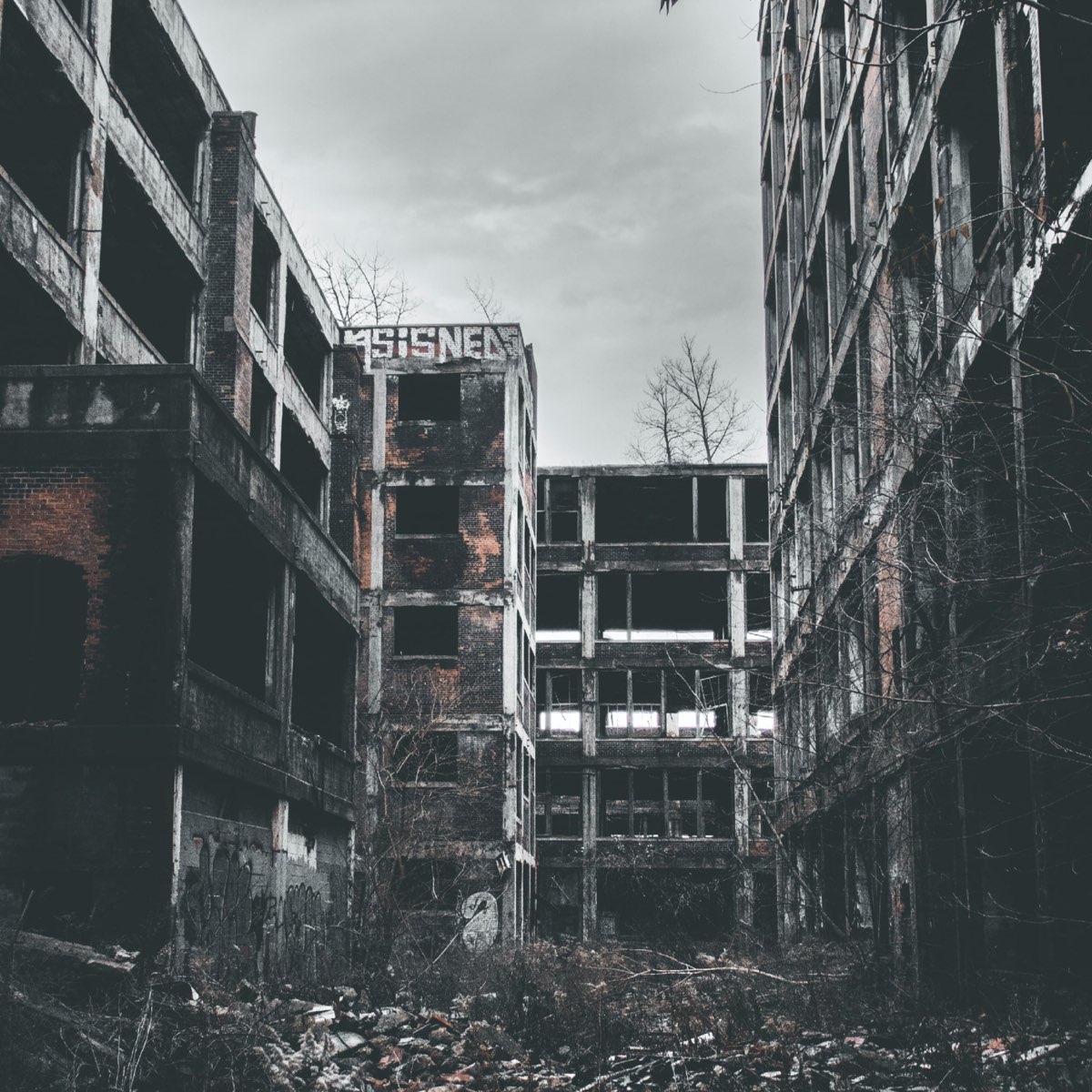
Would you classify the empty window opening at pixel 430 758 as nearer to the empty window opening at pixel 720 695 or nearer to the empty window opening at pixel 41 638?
the empty window opening at pixel 720 695

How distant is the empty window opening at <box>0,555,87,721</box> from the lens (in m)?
14.3

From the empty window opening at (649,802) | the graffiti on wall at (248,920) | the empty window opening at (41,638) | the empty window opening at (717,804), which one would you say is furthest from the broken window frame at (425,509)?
the empty window opening at (41,638)

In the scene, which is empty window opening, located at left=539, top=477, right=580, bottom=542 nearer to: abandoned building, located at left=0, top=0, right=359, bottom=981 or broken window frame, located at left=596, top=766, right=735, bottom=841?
broken window frame, located at left=596, top=766, right=735, bottom=841

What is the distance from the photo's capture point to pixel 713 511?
143ft

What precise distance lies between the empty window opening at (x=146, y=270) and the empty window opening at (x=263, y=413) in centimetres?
251

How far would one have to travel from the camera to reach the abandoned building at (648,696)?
3997cm

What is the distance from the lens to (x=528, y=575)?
4066 cm

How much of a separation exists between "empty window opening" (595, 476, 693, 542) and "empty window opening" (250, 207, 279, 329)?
18.6 meters

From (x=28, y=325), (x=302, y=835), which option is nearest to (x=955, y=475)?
(x=28, y=325)

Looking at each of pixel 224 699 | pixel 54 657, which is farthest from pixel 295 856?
pixel 54 657

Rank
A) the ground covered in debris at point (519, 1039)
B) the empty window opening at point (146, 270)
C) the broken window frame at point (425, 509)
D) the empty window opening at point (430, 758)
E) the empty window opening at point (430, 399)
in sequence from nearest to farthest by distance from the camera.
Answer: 1. the ground covered in debris at point (519, 1039)
2. the empty window opening at point (146, 270)
3. the empty window opening at point (430, 758)
4. the broken window frame at point (425, 509)
5. the empty window opening at point (430, 399)

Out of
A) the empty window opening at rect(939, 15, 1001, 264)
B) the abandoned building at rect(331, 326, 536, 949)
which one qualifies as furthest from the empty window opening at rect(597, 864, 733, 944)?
the empty window opening at rect(939, 15, 1001, 264)

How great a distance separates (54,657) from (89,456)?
232 cm

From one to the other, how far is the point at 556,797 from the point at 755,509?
11.6m
